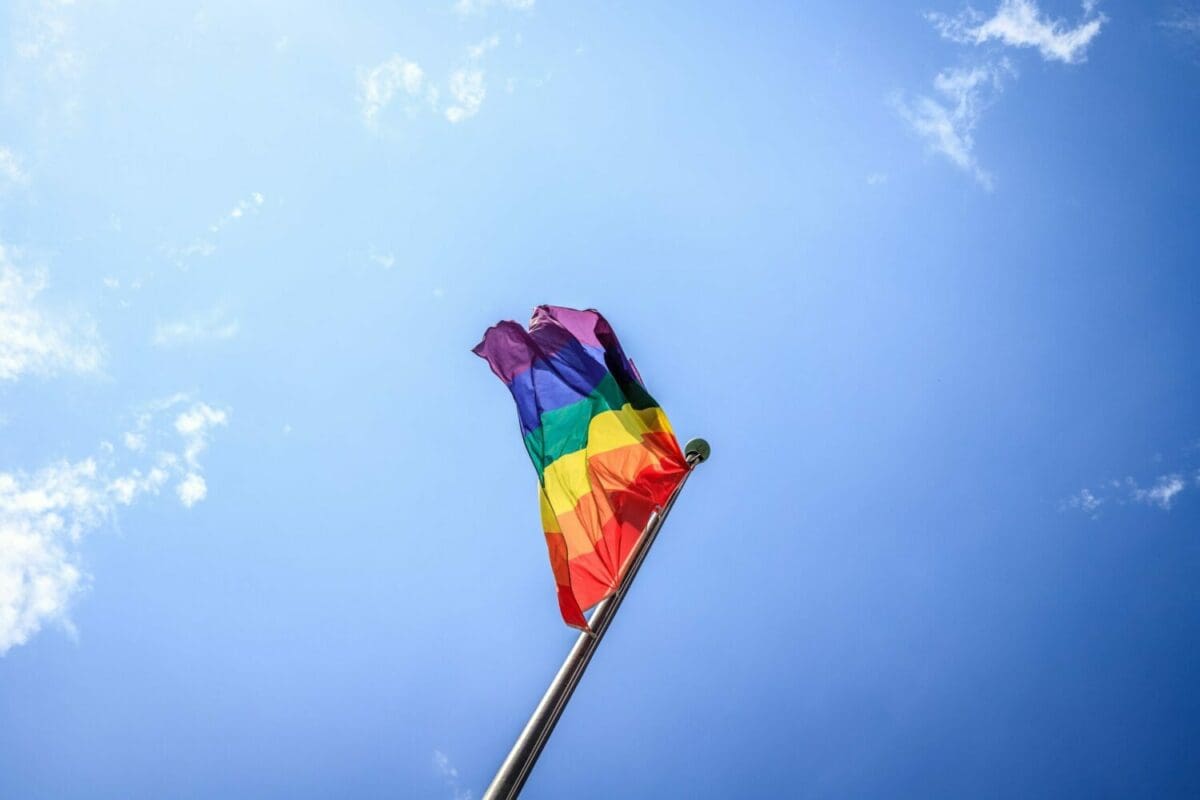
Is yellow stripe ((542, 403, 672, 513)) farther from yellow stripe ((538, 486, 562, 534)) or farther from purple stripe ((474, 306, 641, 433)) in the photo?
purple stripe ((474, 306, 641, 433))

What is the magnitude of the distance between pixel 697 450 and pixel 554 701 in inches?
141

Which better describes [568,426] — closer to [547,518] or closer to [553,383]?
[553,383]

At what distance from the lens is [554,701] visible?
4.53 m

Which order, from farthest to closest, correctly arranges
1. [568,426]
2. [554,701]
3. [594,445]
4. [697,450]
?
[568,426], [594,445], [697,450], [554,701]

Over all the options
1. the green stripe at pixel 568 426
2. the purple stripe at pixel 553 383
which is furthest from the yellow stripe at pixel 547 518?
the purple stripe at pixel 553 383

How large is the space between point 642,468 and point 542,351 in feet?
6.91

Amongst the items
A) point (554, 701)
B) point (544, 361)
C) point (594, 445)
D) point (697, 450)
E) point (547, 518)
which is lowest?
point (554, 701)

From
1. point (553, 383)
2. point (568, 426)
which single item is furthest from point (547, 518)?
point (553, 383)

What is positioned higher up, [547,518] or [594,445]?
[594,445]

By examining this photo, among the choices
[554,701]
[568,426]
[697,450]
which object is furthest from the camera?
[568,426]

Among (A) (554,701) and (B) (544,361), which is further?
(B) (544,361)

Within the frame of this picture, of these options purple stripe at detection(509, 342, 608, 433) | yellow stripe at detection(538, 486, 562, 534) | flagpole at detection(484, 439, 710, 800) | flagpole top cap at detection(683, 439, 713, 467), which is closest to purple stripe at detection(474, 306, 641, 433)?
purple stripe at detection(509, 342, 608, 433)

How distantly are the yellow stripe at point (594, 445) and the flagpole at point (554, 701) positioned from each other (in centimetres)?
203

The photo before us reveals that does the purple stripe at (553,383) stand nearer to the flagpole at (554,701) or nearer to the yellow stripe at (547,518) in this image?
the yellow stripe at (547,518)
